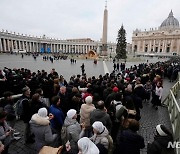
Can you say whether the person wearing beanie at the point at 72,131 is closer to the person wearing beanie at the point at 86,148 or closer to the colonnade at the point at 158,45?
the person wearing beanie at the point at 86,148

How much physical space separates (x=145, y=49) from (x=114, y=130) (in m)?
115

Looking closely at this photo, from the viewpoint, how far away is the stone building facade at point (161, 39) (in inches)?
3812

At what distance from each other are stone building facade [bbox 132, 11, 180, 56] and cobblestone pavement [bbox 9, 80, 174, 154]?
88.4m

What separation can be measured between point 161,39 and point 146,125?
356 ft

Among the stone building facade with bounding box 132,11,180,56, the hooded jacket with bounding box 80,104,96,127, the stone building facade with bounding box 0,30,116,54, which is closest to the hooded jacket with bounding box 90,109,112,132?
the hooded jacket with bounding box 80,104,96,127

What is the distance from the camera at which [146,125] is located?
6.49 meters

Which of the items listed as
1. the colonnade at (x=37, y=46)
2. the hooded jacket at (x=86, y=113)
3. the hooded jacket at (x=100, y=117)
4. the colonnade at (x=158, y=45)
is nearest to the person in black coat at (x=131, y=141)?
the hooded jacket at (x=100, y=117)

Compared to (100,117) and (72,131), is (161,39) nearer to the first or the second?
(100,117)

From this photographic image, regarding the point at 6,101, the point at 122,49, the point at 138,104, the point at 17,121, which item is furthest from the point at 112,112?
the point at 122,49

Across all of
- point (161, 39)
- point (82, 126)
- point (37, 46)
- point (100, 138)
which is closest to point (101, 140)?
point (100, 138)

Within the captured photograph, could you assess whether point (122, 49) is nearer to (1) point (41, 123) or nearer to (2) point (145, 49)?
(1) point (41, 123)

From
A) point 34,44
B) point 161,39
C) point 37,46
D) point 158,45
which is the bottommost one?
point 37,46

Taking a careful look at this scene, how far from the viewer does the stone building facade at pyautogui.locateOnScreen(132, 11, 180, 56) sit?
9681cm

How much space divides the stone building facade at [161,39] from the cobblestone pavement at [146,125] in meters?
88.4
